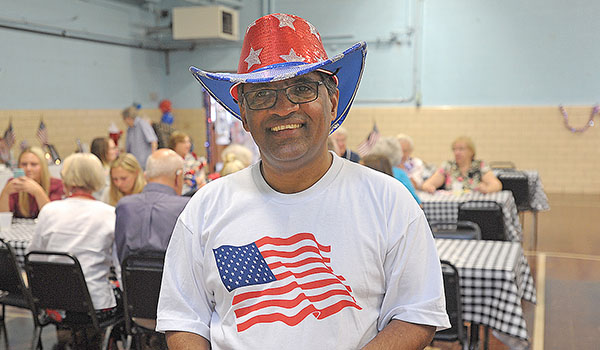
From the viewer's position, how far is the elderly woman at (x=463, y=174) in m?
5.58

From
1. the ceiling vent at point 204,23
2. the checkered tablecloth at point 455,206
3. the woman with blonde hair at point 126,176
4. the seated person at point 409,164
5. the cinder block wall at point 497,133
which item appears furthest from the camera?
the ceiling vent at point 204,23

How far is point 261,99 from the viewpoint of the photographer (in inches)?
49.7

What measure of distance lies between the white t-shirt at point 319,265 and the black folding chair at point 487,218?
317 centimetres

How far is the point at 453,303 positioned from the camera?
9.08ft

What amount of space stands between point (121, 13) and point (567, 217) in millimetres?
8744

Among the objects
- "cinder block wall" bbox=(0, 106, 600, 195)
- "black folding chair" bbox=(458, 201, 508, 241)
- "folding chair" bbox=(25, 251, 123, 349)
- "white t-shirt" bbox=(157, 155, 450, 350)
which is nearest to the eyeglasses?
"white t-shirt" bbox=(157, 155, 450, 350)

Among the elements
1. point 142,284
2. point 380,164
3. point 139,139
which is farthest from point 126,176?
point 139,139

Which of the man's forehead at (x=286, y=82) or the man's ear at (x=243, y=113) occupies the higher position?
the man's forehead at (x=286, y=82)

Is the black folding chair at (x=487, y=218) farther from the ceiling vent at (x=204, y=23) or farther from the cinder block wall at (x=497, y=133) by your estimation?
the ceiling vent at (x=204, y=23)

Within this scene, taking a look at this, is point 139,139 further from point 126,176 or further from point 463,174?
point 463,174

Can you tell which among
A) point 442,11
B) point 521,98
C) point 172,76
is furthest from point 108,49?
point 521,98

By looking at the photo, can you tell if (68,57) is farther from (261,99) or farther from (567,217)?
(261,99)

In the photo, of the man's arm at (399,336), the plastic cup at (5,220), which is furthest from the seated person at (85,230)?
the man's arm at (399,336)

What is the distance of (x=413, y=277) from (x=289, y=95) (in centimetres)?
48
